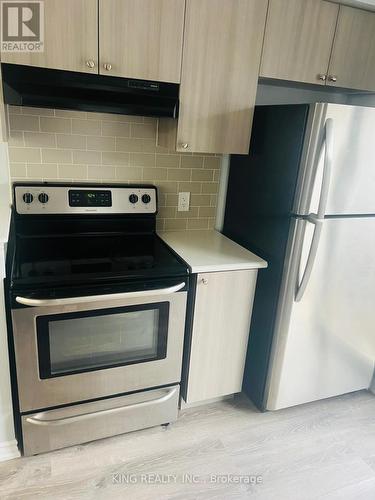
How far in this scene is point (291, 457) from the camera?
1855 mm

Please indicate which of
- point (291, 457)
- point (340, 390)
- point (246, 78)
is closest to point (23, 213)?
point (246, 78)

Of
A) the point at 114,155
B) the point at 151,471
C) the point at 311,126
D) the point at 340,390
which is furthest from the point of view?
the point at 340,390

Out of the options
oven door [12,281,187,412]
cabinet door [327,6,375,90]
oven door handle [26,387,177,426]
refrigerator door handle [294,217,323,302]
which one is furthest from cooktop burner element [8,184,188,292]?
cabinet door [327,6,375,90]

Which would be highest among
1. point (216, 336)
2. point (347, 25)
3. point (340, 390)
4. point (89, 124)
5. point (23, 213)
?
point (347, 25)

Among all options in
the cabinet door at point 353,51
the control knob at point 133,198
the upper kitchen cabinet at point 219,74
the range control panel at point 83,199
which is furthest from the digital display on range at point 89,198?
the cabinet door at point 353,51

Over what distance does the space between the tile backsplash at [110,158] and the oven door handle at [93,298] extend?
2.21 feet

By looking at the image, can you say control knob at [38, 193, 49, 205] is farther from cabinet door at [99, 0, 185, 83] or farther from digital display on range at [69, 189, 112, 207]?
cabinet door at [99, 0, 185, 83]

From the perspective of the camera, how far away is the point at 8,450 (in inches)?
67.4

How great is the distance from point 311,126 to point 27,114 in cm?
133

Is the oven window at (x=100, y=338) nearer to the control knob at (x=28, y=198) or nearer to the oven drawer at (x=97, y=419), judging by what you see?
the oven drawer at (x=97, y=419)

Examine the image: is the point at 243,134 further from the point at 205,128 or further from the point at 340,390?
the point at 340,390

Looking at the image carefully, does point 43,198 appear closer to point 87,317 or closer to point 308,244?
point 87,317

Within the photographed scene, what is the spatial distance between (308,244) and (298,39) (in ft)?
3.22

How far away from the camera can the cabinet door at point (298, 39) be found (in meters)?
1.73
